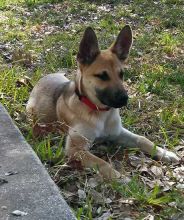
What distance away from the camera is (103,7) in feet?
32.2

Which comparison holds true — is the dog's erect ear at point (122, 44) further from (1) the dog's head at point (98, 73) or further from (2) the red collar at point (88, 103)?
(2) the red collar at point (88, 103)

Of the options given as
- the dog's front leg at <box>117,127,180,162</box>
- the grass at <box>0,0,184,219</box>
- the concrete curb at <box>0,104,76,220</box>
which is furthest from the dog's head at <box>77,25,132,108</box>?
the concrete curb at <box>0,104,76,220</box>

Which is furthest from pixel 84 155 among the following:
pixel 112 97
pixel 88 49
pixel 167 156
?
pixel 88 49

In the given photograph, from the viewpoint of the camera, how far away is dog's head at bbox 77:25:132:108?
4.21 metres

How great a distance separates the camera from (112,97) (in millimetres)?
4145

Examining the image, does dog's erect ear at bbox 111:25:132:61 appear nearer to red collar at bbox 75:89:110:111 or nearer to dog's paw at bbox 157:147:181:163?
red collar at bbox 75:89:110:111

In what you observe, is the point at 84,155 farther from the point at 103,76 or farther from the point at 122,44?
the point at 122,44

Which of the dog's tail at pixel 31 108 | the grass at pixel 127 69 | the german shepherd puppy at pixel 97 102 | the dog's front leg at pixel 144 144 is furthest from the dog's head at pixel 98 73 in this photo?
the dog's tail at pixel 31 108

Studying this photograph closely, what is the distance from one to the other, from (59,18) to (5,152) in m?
6.04

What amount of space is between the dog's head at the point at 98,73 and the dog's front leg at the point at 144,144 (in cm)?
35

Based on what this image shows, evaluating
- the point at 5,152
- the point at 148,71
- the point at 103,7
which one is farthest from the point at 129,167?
the point at 103,7

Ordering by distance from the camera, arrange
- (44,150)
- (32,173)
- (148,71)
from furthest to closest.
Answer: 1. (148,71)
2. (44,150)
3. (32,173)

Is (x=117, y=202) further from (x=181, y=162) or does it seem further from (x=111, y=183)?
(x=181, y=162)

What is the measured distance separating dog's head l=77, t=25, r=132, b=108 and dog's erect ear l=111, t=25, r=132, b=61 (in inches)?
1.3
